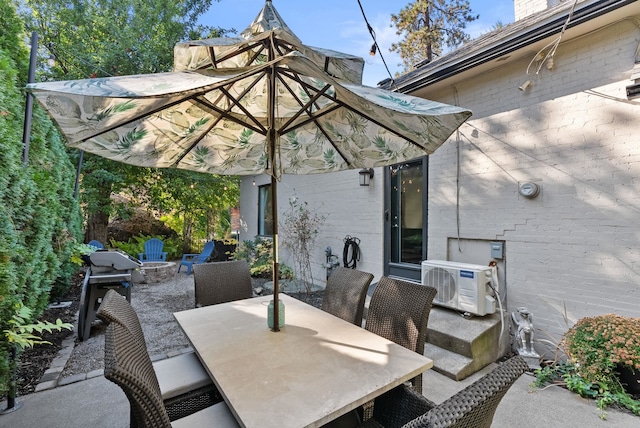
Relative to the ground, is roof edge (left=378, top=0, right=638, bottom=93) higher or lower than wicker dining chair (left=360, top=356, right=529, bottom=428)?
higher

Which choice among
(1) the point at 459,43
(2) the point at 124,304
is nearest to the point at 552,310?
(2) the point at 124,304

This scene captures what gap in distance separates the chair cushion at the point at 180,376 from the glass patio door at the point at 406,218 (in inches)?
126

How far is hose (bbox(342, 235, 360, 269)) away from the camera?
199 inches

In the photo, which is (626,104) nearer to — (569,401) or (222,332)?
(569,401)

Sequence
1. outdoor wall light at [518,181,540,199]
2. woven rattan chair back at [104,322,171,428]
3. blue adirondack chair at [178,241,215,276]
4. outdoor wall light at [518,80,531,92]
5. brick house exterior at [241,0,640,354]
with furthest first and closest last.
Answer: blue adirondack chair at [178,241,215,276]
outdoor wall light at [518,80,531,92]
outdoor wall light at [518,181,540,199]
brick house exterior at [241,0,640,354]
woven rattan chair back at [104,322,171,428]

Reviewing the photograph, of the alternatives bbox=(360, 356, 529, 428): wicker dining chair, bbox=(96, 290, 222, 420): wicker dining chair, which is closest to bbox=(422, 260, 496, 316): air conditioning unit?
bbox=(360, 356, 529, 428): wicker dining chair

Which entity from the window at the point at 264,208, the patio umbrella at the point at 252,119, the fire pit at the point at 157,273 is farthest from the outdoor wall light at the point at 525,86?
the fire pit at the point at 157,273

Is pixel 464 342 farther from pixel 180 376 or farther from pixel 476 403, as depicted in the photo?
pixel 180 376

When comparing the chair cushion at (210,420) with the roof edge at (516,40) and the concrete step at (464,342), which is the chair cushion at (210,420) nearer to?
the concrete step at (464,342)

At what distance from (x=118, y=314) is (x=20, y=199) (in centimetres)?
179

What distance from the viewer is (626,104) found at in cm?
258

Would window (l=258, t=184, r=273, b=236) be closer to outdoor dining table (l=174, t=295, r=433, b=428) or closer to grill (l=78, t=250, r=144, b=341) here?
grill (l=78, t=250, r=144, b=341)

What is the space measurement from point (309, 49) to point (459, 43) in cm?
1156

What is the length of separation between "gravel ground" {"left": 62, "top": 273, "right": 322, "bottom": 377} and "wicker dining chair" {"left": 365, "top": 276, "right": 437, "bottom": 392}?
1379 millimetres
